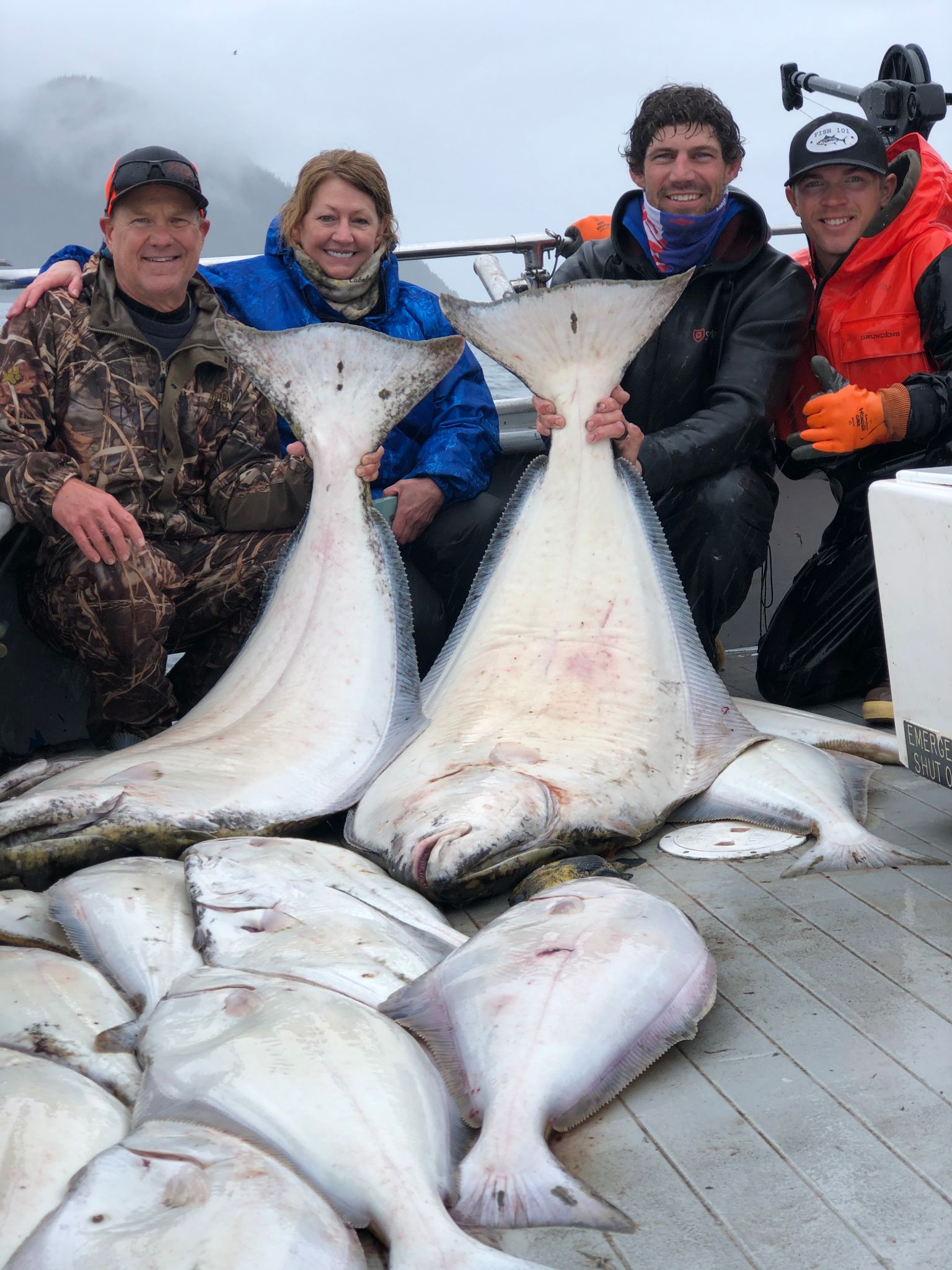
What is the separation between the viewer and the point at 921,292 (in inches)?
147

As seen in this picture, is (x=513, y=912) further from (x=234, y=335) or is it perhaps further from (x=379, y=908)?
(x=234, y=335)

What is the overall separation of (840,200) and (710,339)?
586 millimetres

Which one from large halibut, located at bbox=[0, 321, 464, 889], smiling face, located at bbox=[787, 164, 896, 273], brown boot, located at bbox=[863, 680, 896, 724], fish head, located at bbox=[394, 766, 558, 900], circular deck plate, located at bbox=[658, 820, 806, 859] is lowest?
brown boot, located at bbox=[863, 680, 896, 724]

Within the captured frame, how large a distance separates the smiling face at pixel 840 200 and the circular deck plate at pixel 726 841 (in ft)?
6.84

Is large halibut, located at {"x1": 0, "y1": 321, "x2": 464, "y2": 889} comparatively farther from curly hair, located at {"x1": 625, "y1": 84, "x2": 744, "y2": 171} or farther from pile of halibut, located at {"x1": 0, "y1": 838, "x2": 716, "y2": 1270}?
curly hair, located at {"x1": 625, "y1": 84, "x2": 744, "y2": 171}

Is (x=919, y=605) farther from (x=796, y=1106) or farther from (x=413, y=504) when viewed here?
(x=413, y=504)

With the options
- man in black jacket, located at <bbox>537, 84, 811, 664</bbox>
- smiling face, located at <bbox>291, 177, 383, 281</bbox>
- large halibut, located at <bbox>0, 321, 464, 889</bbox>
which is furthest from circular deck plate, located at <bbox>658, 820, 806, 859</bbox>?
smiling face, located at <bbox>291, 177, 383, 281</bbox>

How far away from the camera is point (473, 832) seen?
8.02ft

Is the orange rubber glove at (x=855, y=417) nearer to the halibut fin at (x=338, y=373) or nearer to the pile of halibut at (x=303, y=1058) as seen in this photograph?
the halibut fin at (x=338, y=373)

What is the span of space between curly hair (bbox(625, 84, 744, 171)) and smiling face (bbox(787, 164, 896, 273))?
25cm

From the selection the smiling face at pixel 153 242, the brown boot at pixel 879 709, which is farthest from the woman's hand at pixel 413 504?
the brown boot at pixel 879 709

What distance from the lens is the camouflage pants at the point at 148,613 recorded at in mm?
3314

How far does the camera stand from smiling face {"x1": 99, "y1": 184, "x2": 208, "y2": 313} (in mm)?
3434

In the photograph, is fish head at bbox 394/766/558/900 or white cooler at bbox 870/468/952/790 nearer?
white cooler at bbox 870/468/952/790
